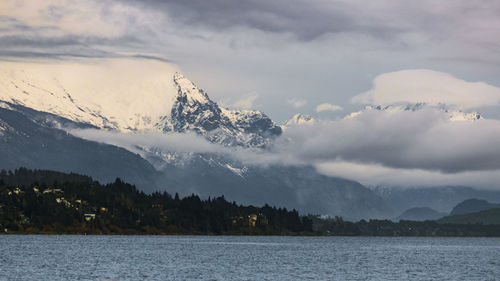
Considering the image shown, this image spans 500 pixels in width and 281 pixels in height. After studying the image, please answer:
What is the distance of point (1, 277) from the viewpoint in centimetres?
18675

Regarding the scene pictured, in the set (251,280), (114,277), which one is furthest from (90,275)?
(251,280)

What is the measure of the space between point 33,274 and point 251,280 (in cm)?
5604

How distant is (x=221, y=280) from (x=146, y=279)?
1913cm

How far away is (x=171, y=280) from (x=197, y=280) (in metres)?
6.95

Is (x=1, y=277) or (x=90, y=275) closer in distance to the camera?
(x=1, y=277)

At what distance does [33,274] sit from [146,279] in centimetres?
3060

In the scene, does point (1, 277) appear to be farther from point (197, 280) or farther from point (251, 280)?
point (251, 280)

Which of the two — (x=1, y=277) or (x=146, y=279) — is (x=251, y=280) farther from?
(x=1, y=277)

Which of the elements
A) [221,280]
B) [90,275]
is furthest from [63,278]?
[221,280]

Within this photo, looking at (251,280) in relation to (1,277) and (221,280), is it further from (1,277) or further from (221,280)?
(1,277)

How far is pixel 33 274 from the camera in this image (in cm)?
19912

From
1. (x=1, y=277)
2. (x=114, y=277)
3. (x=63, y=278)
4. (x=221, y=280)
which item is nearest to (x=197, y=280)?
(x=221, y=280)

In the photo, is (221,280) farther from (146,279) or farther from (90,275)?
(90,275)

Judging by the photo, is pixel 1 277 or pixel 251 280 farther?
pixel 251 280
